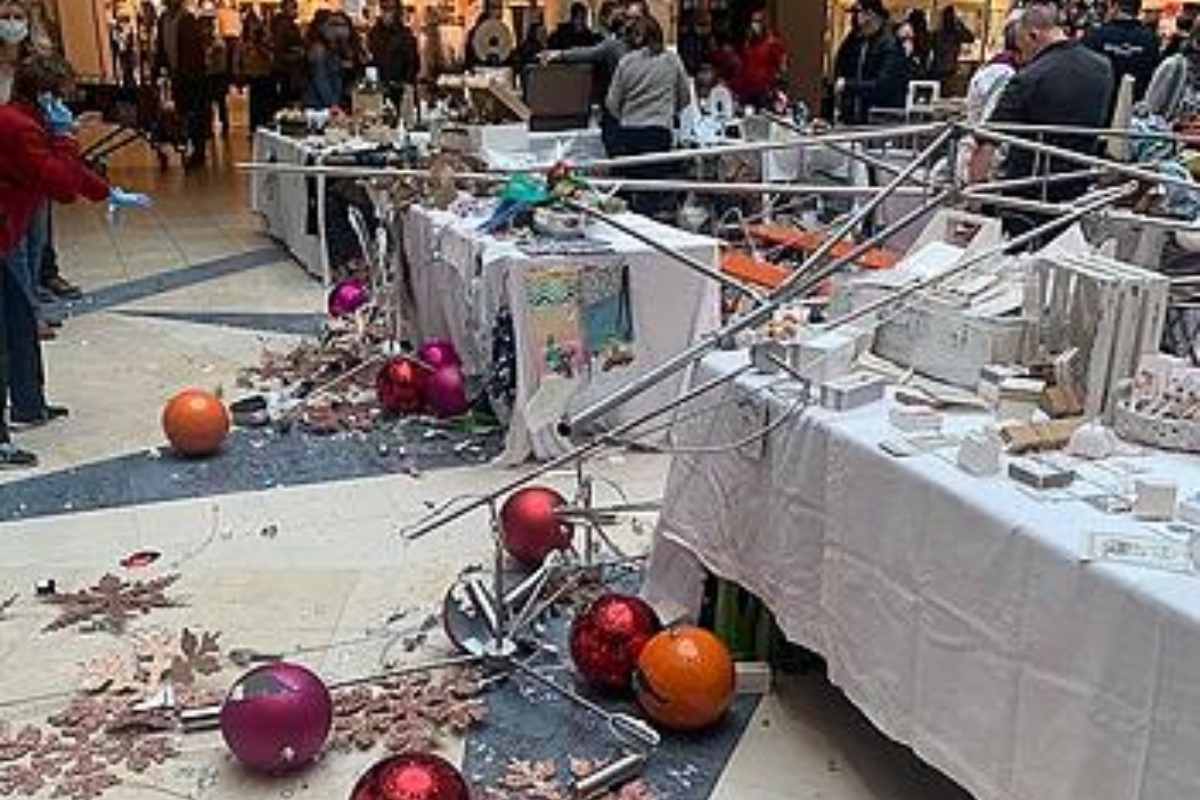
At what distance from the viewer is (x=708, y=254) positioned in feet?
14.9

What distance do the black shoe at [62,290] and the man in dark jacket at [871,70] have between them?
5.16m

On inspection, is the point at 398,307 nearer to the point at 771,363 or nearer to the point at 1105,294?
the point at 771,363

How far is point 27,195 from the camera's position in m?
4.30

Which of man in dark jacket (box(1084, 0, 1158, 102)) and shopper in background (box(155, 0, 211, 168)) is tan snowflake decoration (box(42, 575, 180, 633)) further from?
shopper in background (box(155, 0, 211, 168))

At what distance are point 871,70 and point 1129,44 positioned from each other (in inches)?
97.9

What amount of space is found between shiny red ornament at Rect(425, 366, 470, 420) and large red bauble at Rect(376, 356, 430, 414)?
5cm

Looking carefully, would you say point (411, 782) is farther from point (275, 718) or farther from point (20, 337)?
point (20, 337)

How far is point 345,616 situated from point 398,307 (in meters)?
2.41

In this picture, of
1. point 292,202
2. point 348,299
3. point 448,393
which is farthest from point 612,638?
point 292,202

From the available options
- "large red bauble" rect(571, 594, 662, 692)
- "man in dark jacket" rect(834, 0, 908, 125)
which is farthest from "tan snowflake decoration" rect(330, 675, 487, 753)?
"man in dark jacket" rect(834, 0, 908, 125)

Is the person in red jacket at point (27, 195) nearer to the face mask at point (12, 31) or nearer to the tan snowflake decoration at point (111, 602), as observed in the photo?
the face mask at point (12, 31)

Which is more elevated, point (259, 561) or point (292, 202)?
point (292, 202)

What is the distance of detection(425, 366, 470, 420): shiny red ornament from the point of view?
4.74 metres

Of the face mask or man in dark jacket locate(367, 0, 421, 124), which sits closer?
the face mask
